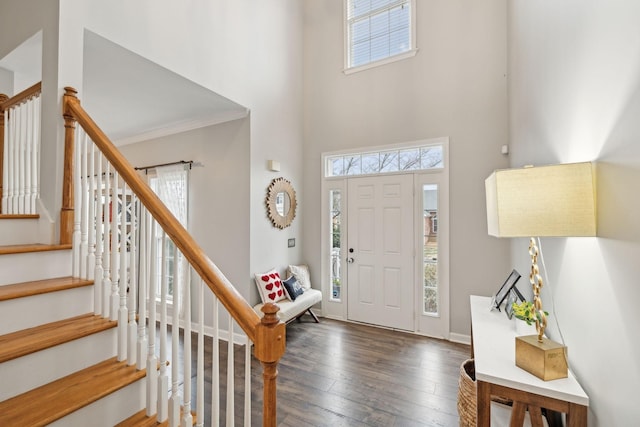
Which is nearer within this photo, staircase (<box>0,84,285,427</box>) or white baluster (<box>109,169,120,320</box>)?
staircase (<box>0,84,285,427</box>)

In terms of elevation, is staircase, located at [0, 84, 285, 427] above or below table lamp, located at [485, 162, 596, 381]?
below

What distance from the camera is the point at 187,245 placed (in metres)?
1.26

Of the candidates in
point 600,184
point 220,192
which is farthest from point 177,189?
point 600,184

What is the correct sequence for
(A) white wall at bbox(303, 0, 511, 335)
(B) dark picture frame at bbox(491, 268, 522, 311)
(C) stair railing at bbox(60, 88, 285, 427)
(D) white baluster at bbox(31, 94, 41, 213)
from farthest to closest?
(A) white wall at bbox(303, 0, 511, 335) → (B) dark picture frame at bbox(491, 268, 522, 311) → (D) white baluster at bbox(31, 94, 41, 213) → (C) stair railing at bbox(60, 88, 285, 427)

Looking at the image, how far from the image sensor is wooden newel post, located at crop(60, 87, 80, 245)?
1.80 m

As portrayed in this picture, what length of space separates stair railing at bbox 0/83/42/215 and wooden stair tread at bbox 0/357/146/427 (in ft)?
4.10

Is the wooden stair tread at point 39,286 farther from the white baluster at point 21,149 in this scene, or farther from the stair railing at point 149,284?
the white baluster at point 21,149

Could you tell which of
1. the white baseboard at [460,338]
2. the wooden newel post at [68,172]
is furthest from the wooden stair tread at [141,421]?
the white baseboard at [460,338]

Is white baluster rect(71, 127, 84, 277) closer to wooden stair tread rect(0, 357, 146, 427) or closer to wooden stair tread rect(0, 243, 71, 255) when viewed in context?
wooden stair tread rect(0, 243, 71, 255)

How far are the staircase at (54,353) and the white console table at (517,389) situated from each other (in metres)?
1.59

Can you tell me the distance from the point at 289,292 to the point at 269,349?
2.57 m

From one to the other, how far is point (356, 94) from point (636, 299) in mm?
3845

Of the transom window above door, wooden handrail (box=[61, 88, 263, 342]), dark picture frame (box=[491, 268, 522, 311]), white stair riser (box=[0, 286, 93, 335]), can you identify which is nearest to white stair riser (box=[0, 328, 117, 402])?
white stair riser (box=[0, 286, 93, 335])

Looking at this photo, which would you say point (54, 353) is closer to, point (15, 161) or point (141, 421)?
point (141, 421)
